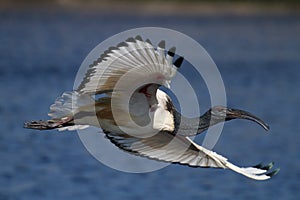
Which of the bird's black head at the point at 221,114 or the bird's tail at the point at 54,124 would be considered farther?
the bird's black head at the point at 221,114

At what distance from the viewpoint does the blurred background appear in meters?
10.2

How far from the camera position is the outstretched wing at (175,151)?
16.9 feet

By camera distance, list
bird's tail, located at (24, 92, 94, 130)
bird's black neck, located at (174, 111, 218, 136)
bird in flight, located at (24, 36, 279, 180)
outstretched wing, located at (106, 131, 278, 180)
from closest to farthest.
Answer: bird in flight, located at (24, 36, 279, 180)
outstretched wing, located at (106, 131, 278, 180)
bird's black neck, located at (174, 111, 218, 136)
bird's tail, located at (24, 92, 94, 130)

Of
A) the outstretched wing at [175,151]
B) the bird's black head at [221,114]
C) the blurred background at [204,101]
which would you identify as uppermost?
the blurred background at [204,101]

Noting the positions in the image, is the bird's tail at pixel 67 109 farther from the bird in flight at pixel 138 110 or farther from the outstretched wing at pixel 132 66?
the outstretched wing at pixel 132 66

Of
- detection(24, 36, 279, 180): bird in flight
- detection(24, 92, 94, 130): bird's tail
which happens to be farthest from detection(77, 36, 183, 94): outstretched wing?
detection(24, 92, 94, 130): bird's tail

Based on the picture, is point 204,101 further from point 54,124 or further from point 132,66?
point 132,66

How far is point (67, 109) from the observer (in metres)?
5.59

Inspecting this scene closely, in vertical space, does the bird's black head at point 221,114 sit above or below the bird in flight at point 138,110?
above

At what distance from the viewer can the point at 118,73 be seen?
507 centimetres

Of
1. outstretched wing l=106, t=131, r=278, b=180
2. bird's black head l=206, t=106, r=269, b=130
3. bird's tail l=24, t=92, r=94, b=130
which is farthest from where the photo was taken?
bird's black head l=206, t=106, r=269, b=130

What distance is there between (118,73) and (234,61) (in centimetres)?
1678

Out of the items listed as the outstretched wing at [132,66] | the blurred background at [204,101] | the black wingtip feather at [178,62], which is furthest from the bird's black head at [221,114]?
the blurred background at [204,101]

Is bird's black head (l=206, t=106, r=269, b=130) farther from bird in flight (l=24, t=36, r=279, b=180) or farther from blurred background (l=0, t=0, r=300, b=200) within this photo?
blurred background (l=0, t=0, r=300, b=200)
